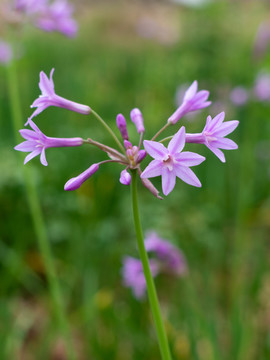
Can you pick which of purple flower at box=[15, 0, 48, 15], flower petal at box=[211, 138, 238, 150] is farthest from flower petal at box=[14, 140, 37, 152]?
purple flower at box=[15, 0, 48, 15]

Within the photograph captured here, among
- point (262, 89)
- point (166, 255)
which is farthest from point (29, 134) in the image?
point (262, 89)

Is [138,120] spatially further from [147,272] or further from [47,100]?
[147,272]

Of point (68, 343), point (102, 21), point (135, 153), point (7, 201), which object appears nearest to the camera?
point (135, 153)

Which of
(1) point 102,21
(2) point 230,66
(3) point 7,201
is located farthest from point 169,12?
(3) point 7,201

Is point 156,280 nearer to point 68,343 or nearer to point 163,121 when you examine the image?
point 68,343

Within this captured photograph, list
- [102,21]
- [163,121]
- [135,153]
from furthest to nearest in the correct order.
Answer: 1. [102,21]
2. [163,121]
3. [135,153]

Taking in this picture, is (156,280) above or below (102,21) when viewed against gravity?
below

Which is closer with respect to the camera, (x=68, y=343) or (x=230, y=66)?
(x=68, y=343)
